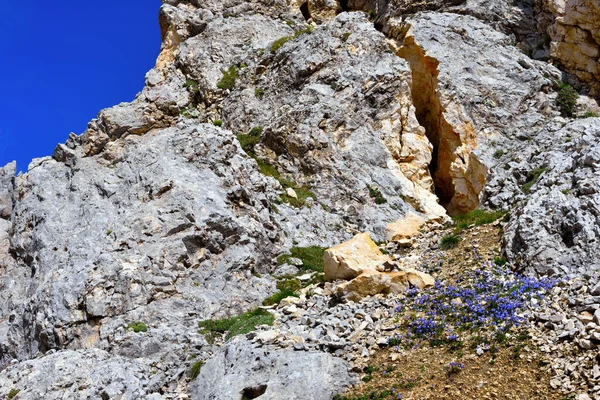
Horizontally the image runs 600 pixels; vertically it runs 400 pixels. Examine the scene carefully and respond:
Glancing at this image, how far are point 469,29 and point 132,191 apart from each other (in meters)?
25.9

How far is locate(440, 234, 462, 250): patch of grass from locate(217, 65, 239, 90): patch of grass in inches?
851

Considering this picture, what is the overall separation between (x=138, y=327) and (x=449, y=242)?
11.9 meters

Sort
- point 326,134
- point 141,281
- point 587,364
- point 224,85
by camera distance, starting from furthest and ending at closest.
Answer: point 224,85 → point 326,134 → point 141,281 → point 587,364

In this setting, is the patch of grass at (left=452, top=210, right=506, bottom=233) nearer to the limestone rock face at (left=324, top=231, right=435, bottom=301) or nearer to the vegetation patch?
the limestone rock face at (left=324, top=231, right=435, bottom=301)

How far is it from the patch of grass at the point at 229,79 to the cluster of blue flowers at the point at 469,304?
955 inches

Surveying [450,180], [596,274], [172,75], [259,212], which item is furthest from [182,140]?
[596,274]

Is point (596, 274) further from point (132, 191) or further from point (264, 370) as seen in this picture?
point (132, 191)

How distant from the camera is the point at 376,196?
2877 centimetres

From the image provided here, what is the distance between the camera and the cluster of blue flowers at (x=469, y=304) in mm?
13211

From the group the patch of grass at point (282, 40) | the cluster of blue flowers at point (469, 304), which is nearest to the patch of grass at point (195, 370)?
the cluster of blue flowers at point (469, 304)

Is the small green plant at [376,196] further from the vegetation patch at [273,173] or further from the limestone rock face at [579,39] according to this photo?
the limestone rock face at [579,39]

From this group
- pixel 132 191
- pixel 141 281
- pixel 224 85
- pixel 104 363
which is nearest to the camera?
pixel 104 363

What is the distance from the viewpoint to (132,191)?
24.6 metres

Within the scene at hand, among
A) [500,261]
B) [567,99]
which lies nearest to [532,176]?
[500,261]
